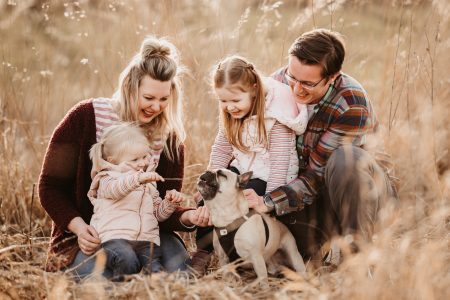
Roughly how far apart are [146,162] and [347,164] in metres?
1.00

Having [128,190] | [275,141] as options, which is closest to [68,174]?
[128,190]

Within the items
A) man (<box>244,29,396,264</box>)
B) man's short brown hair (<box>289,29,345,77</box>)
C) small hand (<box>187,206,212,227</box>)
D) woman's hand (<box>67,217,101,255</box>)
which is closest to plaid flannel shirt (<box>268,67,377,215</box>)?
man (<box>244,29,396,264</box>)

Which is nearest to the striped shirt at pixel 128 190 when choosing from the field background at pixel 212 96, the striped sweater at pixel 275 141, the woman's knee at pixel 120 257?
the woman's knee at pixel 120 257

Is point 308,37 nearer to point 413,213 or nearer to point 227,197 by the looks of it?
point 227,197

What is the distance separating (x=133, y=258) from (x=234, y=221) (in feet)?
1.71

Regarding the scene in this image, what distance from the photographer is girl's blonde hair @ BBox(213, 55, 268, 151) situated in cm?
324

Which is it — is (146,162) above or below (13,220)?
above

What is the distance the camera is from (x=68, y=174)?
3373mm

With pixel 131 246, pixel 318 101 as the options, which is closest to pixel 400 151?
pixel 318 101

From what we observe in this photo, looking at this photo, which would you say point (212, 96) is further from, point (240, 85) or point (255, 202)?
point (255, 202)

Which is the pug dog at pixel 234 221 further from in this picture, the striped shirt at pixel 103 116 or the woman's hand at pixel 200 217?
the striped shirt at pixel 103 116

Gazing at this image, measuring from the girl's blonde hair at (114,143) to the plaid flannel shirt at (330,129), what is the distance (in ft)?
2.71

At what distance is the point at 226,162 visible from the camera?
3.50m

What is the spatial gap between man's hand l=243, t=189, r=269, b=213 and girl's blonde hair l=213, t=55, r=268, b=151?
11.1 inches
